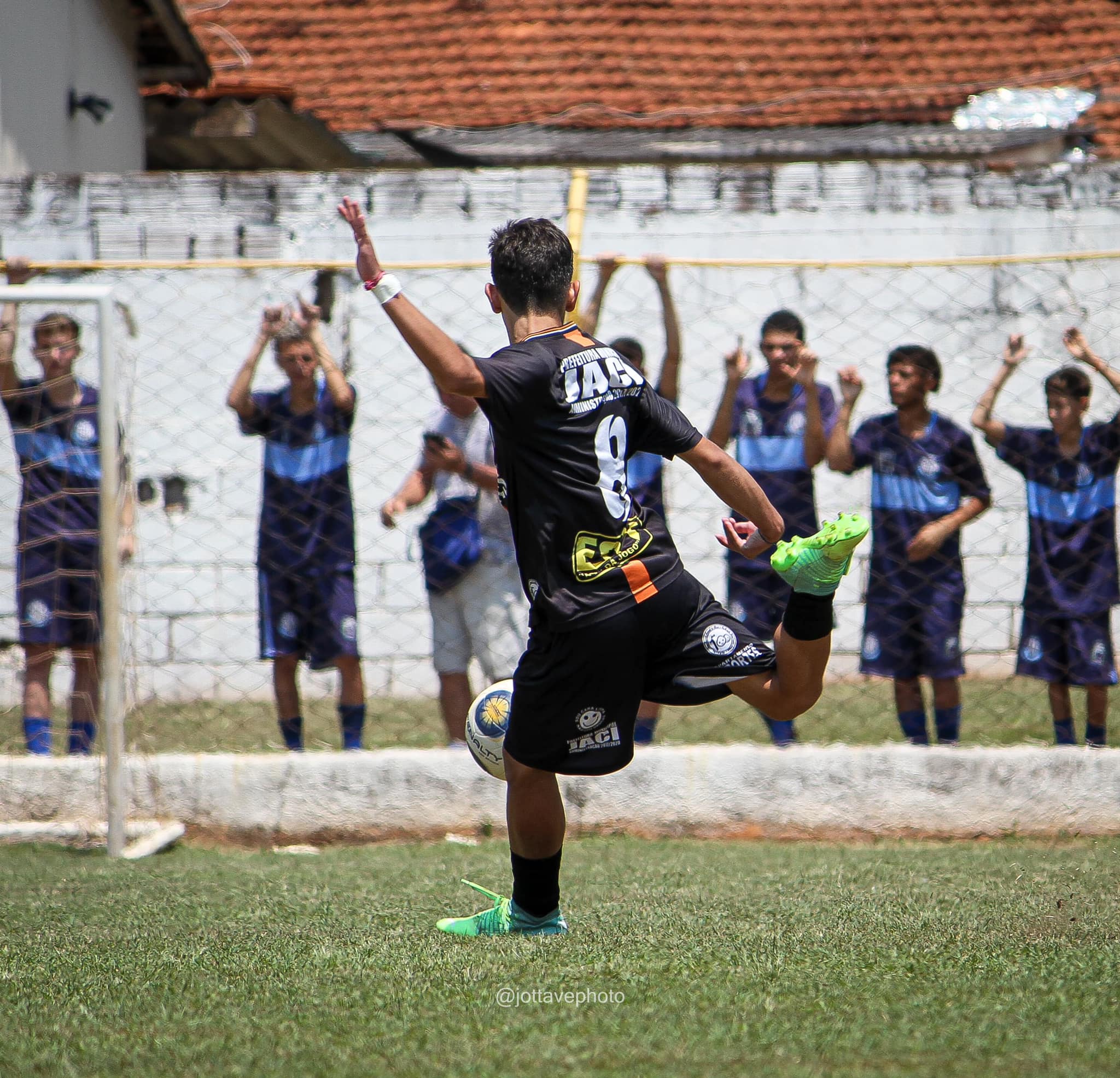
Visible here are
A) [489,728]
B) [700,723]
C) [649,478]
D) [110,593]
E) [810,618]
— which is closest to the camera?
[810,618]

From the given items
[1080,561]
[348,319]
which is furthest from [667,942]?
[348,319]

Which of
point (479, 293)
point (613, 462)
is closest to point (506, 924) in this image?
point (613, 462)

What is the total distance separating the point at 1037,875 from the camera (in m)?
4.21

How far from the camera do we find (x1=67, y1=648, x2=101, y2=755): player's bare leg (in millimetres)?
5883

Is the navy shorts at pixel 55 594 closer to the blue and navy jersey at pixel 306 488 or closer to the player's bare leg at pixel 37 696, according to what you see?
the player's bare leg at pixel 37 696

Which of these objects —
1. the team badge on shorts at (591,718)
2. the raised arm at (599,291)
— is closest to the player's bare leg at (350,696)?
the raised arm at (599,291)

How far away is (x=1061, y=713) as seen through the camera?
5770 mm

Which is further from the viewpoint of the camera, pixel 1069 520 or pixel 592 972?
pixel 1069 520

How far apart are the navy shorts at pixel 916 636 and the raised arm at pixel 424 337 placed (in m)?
3.36

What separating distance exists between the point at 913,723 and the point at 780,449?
4.60 feet

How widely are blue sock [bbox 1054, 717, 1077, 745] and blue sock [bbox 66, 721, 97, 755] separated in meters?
4.41

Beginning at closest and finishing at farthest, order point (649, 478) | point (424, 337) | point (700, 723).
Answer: point (424, 337) < point (649, 478) < point (700, 723)

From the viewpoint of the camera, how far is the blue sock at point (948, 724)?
573 centimetres

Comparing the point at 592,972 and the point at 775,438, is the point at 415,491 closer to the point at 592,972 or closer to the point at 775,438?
the point at 775,438
